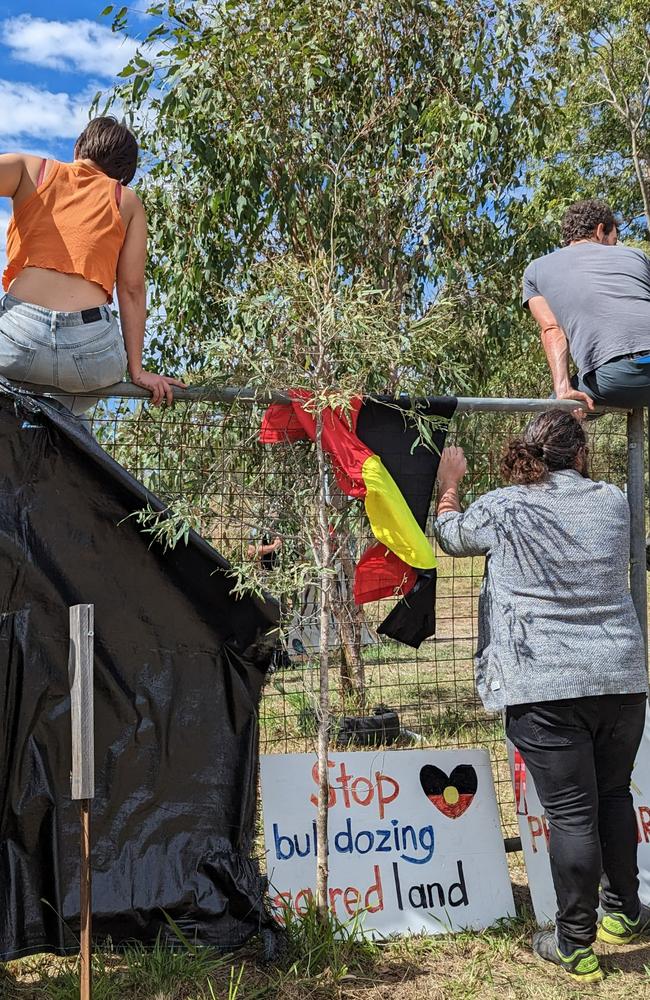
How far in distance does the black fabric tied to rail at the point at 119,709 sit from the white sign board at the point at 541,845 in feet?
3.33

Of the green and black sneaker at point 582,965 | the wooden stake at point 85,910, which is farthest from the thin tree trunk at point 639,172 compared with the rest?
the wooden stake at point 85,910

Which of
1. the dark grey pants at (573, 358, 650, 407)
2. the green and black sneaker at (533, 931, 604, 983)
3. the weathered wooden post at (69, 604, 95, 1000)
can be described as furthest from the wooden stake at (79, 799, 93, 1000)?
the dark grey pants at (573, 358, 650, 407)

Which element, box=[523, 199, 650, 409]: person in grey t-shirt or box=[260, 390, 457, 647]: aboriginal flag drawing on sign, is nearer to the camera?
box=[260, 390, 457, 647]: aboriginal flag drawing on sign

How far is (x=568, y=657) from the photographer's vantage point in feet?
9.31

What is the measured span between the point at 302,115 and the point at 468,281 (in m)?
1.45

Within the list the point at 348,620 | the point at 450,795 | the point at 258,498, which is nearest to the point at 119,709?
the point at 258,498

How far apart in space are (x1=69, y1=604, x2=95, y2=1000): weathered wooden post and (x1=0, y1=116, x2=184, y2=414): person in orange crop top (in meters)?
0.88

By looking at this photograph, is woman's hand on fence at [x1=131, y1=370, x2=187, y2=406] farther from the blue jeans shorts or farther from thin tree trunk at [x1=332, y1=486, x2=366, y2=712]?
thin tree trunk at [x1=332, y1=486, x2=366, y2=712]

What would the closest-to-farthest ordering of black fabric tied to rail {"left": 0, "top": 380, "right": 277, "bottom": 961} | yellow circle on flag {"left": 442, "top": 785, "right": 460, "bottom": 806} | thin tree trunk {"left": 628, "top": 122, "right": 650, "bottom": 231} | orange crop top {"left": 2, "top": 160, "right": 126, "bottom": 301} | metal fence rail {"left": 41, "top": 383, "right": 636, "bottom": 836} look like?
black fabric tied to rail {"left": 0, "top": 380, "right": 277, "bottom": 961}, orange crop top {"left": 2, "top": 160, "right": 126, "bottom": 301}, metal fence rail {"left": 41, "top": 383, "right": 636, "bottom": 836}, yellow circle on flag {"left": 442, "top": 785, "right": 460, "bottom": 806}, thin tree trunk {"left": 628, "top": 122, "right": 650, "bottom": 231}

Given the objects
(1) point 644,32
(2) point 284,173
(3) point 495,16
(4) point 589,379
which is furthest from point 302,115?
(1) point 644,32

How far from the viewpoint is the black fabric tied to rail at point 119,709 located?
8.86 feet

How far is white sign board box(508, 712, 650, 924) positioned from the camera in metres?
3.18

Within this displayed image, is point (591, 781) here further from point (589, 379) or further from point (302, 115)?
point (302, 115)

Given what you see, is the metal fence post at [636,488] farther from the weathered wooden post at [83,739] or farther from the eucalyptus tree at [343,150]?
the weathered wooden post at [83,739]
